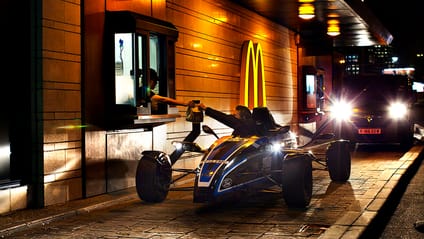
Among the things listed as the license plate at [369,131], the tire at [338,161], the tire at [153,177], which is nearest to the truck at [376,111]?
the license plate at [369,131]

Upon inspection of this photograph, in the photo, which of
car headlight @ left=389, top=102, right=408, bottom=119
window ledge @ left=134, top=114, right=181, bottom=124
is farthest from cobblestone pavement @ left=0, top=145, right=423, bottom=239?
car headlight @ left=389, top=102, right=408, bottom=119

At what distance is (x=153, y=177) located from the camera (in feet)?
28.7

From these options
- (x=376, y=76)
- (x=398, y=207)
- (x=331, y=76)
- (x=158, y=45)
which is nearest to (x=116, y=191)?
→ (x=158, y=45)

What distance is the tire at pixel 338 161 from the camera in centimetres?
1113

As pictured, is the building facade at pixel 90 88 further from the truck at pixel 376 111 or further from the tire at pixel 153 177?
the truck at pixel 376 111

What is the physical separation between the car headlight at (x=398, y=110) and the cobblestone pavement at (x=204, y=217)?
31.3 ft

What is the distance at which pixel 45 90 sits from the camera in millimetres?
8453

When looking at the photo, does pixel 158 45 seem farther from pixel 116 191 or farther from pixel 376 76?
pixel 376 76

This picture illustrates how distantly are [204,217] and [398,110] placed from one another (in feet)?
43.5

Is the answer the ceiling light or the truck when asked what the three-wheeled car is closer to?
the ceiling light

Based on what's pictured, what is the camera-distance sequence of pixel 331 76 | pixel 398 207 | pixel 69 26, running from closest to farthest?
pixel 69 26 → pixel 398 207 → pixel 331 76

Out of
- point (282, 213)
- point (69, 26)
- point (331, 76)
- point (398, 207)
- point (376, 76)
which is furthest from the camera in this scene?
point (331, 76)

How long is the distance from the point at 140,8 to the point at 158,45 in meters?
0.74

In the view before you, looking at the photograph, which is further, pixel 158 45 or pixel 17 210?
pixel 158 45
